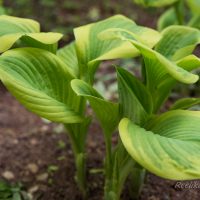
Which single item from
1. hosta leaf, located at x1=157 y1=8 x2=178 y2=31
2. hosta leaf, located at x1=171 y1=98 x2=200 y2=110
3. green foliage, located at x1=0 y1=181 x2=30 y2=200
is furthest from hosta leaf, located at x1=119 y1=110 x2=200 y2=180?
hosta leaf, located at x1=157 y1=8 x2=178 y2=31

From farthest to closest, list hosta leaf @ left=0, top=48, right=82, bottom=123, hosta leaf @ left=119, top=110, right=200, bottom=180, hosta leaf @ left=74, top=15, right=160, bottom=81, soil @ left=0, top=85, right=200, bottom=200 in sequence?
soil @ left=0, top=85, right=200, bottom=200
hosta leaf @ left=74, top=15, right=160, bottom=81
hosta leaf @ left=0, top=48, right=82, bottom=123
hosta leaf @ left=119, top=110, right=200, bottom=180

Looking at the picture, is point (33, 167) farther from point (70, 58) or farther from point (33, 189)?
point (70, 58)

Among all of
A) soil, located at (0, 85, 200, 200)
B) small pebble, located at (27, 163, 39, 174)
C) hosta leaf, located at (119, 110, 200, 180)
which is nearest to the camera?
hosta leaf, located at (119, 110, 200, 180)

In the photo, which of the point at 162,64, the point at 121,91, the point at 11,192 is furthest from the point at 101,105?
the point at 11,192

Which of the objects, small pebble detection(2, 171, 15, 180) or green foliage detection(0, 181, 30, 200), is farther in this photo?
small pebble detection(2, 171, 15, 180)

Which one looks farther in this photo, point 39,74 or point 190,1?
point 190,1

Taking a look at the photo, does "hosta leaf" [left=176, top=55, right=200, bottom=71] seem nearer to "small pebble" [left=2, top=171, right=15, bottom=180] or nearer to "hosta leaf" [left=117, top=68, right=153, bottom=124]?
"hosta leaf" [left=117, top=68, right=153, bottom=124]

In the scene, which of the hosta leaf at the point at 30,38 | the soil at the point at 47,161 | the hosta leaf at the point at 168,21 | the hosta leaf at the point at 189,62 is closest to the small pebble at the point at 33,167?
the soil at the point at 47,161

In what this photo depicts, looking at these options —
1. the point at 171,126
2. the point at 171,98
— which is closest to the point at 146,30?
the point at 171,126

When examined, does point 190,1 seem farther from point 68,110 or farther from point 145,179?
point 68,110
